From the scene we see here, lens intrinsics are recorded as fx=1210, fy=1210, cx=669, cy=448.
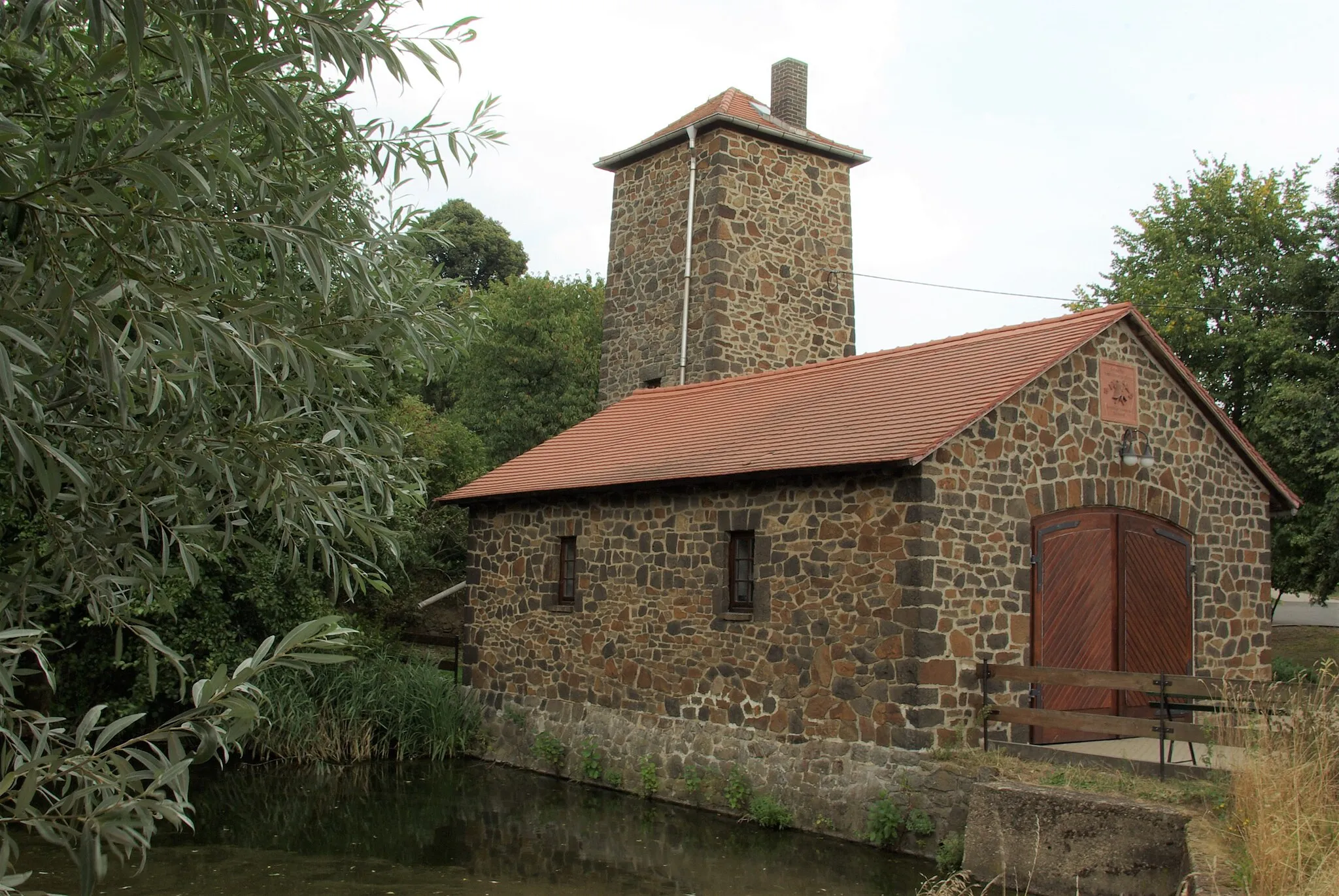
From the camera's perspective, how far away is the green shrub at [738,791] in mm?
11109

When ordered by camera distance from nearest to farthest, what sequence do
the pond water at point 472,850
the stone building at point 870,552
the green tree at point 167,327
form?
the green tree at point 167,327 < the pond water at point 472,850 < the stone building at point 870,552

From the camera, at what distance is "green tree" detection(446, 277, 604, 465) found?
84.3 ft

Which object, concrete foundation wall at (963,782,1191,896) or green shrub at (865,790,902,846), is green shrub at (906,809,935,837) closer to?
green shrub at (865,790,902,846)

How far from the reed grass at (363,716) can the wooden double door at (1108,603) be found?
23.9ft

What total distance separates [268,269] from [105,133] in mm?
1260

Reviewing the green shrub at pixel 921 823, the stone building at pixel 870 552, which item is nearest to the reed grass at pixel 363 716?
the stone building at pixel 870 552

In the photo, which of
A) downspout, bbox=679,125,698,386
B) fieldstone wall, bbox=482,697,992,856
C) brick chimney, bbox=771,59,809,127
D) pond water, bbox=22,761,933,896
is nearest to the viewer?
pond water, bbox=22,761,933,896

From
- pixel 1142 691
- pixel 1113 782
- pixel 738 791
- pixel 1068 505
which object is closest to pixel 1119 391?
pixel 1068 505

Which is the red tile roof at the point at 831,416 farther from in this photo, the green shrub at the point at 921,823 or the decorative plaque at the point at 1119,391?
the green shrub at the point at 921,823

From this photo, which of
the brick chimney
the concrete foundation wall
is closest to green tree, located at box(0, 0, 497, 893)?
the concrete foundation wall

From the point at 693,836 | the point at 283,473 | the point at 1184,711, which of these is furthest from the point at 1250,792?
the point at 283,473

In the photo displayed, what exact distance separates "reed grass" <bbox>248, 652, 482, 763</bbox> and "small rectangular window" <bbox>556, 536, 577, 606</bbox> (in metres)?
2.07

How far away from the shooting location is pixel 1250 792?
6.93 metres

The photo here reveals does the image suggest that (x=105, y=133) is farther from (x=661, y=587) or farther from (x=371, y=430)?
(x=661, y=587)
